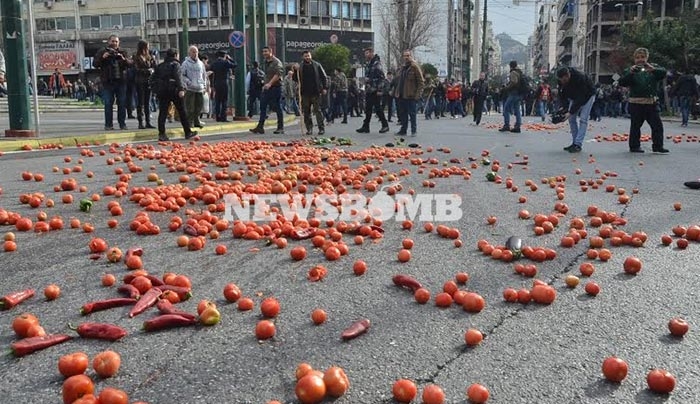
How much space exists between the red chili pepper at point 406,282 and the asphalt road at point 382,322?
6 cm

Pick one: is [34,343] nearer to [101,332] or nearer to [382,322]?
[101,332]

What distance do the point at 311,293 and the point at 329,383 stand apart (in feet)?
4.44

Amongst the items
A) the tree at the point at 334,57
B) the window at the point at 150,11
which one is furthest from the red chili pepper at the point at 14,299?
the window at the point at 150,11

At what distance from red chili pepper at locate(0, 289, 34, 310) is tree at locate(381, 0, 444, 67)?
59075 mm

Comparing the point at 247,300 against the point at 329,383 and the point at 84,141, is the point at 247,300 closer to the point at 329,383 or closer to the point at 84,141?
the point at 329,383

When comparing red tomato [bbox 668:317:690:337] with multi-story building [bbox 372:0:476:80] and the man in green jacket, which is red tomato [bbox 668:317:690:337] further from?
multi-story building [bbox 372:0:476:80]

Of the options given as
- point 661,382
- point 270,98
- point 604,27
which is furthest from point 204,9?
point 661,382

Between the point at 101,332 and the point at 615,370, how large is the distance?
2.26 m

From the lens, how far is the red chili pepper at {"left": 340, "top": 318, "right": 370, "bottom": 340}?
3.09 meters

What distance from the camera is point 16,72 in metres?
12.9

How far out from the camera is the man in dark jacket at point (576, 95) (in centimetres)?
1244

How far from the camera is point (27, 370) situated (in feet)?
8.86

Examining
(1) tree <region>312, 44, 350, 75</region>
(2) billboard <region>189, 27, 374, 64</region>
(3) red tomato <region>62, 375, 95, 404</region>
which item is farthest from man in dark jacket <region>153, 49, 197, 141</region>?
(2) billboard <region>189, 27, 374, 64</region>

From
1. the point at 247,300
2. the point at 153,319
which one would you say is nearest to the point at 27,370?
the point at 153,319
